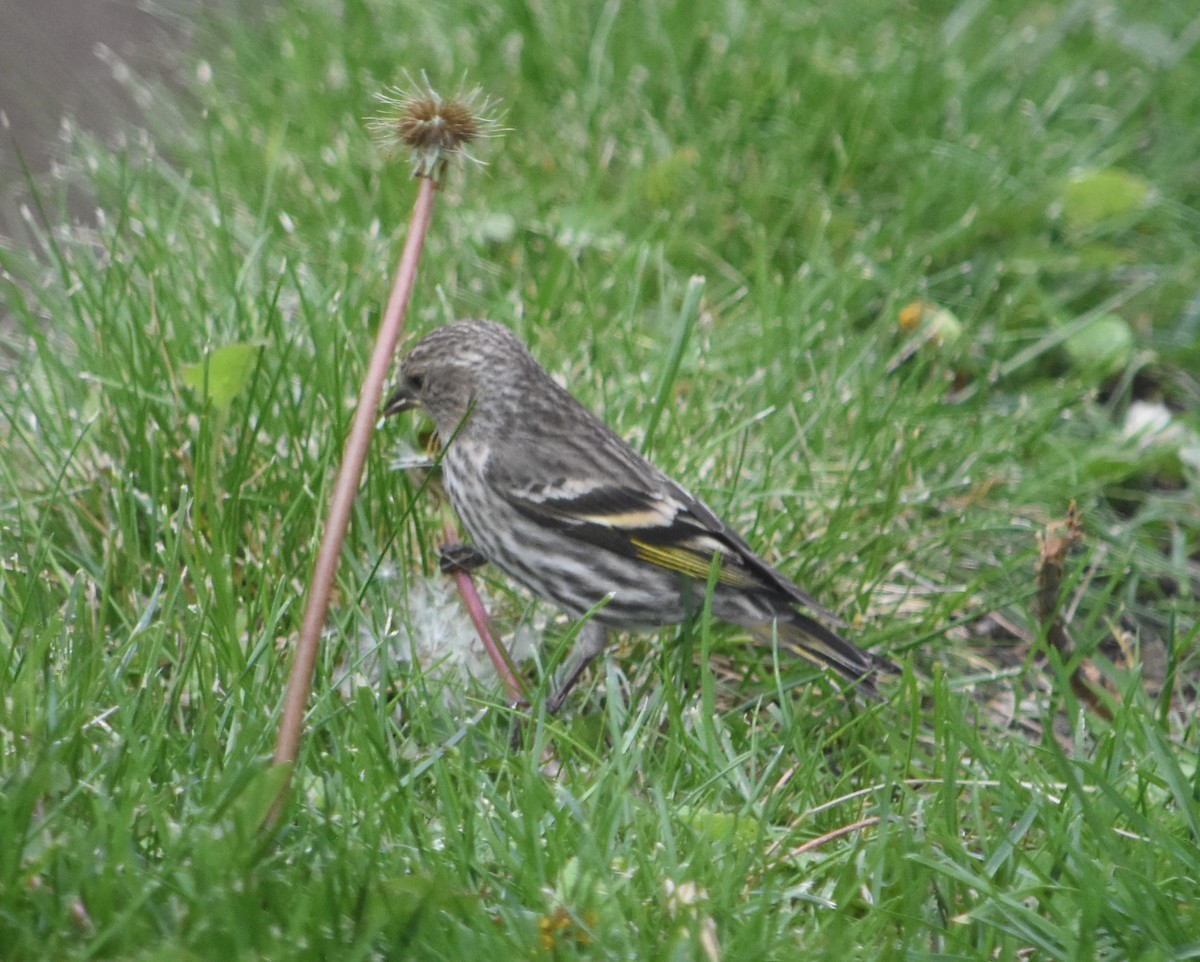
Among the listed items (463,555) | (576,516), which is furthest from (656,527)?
(463,555)

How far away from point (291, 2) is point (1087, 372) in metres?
3.54

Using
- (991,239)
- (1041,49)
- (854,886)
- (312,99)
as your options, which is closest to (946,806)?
(854,886)

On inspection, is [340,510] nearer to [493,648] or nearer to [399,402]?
[493,648]

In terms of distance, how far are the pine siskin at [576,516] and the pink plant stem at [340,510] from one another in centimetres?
103

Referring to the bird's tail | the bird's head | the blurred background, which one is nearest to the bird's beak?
the bird's head

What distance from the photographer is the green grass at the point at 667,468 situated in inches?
98.7

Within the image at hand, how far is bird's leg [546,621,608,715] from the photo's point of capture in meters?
3.46

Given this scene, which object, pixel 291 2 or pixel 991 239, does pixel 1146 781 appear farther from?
pixel 291 2

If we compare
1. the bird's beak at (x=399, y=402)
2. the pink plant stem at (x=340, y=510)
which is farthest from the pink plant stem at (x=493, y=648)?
the pink plant stem at (x=340, y=510)

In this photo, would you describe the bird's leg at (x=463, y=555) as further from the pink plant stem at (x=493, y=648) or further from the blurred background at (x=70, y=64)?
the blurred background at (x=70, y=64)

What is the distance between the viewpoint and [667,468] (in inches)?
159

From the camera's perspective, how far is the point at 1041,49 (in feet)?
21.4

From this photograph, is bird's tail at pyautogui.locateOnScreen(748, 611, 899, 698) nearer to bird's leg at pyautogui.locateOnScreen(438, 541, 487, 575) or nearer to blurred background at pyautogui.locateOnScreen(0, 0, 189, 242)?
bird's leg at pyautogui.locateOnScreen(438, 541, 487, 575)

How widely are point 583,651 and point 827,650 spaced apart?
533mm
